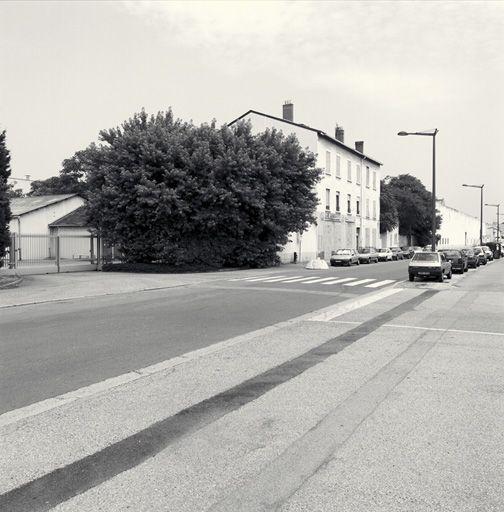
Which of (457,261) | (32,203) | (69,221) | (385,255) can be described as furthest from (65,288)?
(385,255)

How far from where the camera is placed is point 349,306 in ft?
47.1

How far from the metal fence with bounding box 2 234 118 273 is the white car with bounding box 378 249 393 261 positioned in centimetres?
2821

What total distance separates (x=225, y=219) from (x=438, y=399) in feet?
84.9

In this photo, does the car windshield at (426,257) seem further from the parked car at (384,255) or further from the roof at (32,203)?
the roof at (32,203)

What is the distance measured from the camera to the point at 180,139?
30.3m

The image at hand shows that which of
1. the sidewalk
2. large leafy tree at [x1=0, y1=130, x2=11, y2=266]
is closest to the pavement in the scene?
the sidewalk

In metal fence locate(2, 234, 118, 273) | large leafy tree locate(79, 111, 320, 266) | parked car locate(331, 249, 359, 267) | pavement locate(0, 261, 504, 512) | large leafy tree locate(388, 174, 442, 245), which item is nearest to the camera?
pavement locate(0, 261, 504, 512)

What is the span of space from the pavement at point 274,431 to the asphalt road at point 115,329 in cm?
16

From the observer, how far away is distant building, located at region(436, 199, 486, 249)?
296ft

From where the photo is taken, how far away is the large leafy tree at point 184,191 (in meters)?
29.2

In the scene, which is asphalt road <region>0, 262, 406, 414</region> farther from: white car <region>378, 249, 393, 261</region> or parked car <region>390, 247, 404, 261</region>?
parked car <region>390, 247, 404, 261</region>

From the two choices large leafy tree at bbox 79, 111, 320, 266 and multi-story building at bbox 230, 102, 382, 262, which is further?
multi-story building at bbox 230, 102, 382, 262

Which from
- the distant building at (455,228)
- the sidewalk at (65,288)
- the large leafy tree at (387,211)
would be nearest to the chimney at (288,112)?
the large leafy tree at (387,211)

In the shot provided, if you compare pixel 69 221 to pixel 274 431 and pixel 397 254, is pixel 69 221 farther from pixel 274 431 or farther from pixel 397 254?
pixel 274 431
